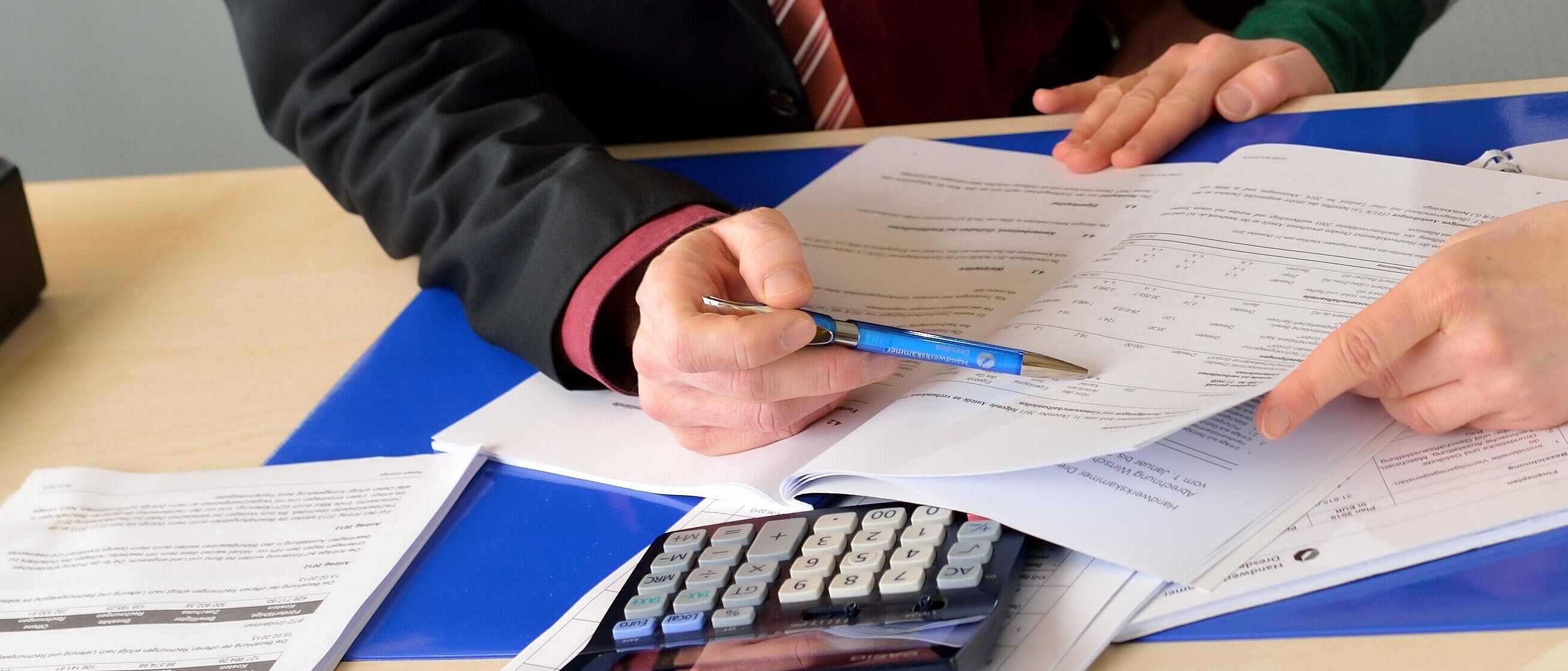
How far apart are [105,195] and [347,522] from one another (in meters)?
0.79

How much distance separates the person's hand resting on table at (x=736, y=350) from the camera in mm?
607

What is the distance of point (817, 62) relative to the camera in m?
1.08

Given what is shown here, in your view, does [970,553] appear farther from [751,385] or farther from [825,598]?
[751,385]

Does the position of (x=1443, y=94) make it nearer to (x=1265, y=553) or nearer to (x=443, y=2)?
(x=1265, y=553)

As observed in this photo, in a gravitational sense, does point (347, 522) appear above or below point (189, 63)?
below

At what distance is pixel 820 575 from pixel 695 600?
0.05 m

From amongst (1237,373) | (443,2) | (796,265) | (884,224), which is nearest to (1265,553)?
(1237,373)

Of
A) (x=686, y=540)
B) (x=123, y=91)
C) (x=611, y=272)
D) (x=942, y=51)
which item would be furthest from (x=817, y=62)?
(x=123, y=91)

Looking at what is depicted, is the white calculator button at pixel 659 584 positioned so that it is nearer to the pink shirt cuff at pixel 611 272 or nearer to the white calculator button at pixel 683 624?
the white calculator button at pixel 683 624

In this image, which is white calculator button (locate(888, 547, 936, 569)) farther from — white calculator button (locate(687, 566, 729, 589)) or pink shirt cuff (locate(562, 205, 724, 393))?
pink shirt cuff (locate(562, 205, 724, 393))

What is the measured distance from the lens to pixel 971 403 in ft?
1.96

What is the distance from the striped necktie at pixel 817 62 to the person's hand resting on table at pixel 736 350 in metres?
0.40

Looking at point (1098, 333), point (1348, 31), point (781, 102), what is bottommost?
point (1098, 333)

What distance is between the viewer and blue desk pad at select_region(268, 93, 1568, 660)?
0.47 m
